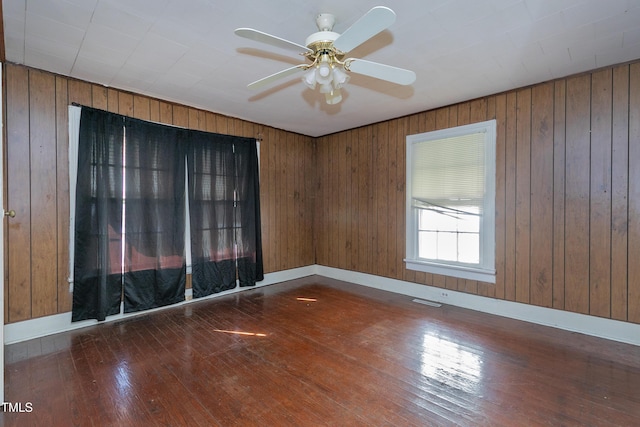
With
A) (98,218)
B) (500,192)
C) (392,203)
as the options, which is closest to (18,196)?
(98,218)

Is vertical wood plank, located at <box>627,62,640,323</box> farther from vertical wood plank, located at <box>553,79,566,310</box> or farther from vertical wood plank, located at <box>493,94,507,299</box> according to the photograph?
vertical wood plank, located at <box>493,94,507,299</box>

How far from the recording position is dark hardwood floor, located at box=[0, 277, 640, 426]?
1855 mm

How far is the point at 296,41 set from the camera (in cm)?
238

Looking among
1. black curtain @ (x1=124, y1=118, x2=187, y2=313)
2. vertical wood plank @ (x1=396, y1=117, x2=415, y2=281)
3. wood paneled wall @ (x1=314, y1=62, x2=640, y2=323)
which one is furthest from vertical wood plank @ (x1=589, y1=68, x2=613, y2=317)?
black curtain @ (x1=124, y1=118, x2=187, y2=313)

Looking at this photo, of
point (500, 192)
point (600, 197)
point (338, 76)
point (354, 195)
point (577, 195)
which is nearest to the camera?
point (338, 76)

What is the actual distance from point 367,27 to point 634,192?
119 inches

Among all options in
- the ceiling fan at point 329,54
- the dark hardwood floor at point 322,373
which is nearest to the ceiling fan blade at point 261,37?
the ceiling fan at point 329,54

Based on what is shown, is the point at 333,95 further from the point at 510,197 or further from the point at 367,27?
the point at 510,197

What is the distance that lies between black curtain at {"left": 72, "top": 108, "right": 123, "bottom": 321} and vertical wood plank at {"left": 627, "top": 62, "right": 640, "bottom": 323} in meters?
5.18

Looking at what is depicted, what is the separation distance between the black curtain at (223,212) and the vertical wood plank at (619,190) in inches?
164

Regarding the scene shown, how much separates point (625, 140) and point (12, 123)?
576cm

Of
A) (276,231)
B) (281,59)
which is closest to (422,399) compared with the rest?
(281,59)

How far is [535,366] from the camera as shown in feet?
7.86

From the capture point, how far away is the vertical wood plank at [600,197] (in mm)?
2863
